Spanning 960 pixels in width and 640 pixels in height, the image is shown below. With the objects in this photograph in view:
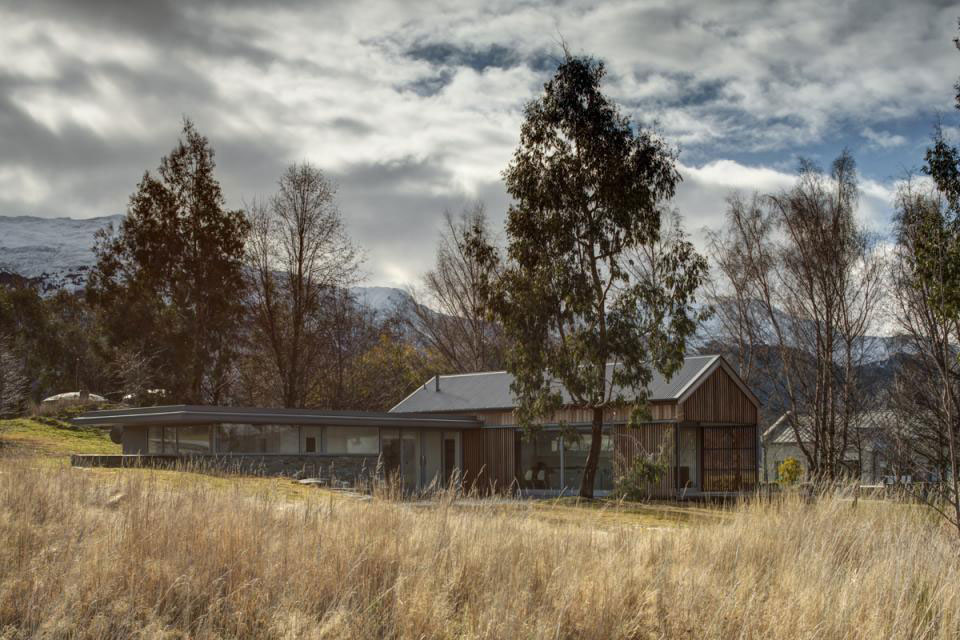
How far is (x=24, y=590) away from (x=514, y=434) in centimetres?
2463

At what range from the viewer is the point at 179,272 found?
41875mm

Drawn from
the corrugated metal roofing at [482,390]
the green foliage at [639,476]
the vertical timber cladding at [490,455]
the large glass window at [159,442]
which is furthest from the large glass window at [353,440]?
the green foliage at [639,476]

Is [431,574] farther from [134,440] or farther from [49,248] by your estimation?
[49,248]

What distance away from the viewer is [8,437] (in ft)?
Answer: 97.1

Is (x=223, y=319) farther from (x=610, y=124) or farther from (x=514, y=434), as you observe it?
(x=610, y=124)

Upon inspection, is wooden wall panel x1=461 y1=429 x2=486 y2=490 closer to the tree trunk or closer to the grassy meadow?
the tree trunk

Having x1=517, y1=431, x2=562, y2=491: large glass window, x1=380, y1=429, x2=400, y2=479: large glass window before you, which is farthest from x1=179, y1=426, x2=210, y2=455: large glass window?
x1=517, y1=431, x2=562, y2=491: large glass window

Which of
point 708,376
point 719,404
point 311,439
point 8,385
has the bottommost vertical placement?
point 311,439

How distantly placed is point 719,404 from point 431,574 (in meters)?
23.0

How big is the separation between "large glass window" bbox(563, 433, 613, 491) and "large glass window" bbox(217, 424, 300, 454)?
8.52 m

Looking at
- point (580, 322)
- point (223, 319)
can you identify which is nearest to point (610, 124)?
point (580, 322)

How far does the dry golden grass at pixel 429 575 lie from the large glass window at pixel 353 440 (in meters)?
Result: 18.3

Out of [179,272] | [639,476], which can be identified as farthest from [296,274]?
[639,476]

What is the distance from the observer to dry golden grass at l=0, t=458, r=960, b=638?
7.00 meters
